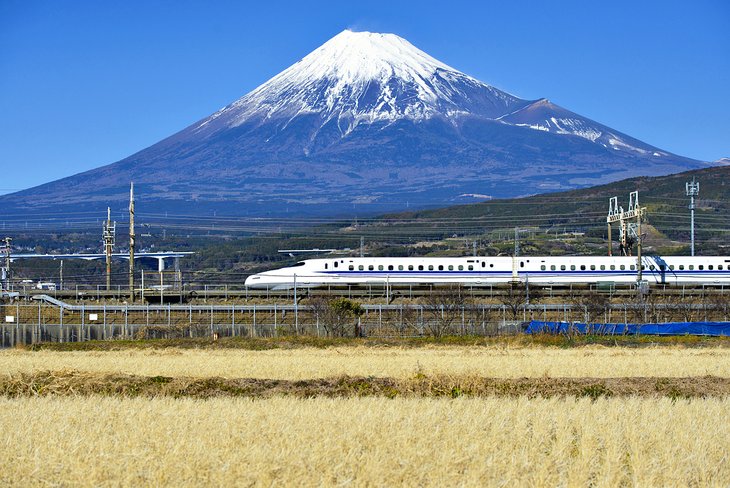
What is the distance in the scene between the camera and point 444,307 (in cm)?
5703

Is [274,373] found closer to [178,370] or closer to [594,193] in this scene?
[178,370]

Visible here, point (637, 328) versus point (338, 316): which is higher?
point (338, 316)

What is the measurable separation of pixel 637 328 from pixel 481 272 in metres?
23.8

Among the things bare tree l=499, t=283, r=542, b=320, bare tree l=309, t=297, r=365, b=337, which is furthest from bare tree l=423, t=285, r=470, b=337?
bare tree l=309, t=297, r=365, b=337

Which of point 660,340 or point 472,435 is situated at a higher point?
point 472,435

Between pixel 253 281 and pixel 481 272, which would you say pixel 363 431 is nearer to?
pixel 481 272

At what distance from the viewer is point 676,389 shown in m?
22.0

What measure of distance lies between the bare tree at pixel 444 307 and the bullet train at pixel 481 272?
5.25 m

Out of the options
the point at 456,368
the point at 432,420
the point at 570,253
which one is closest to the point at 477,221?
the point at 570,253

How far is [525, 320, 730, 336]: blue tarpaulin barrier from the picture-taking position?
46.3m

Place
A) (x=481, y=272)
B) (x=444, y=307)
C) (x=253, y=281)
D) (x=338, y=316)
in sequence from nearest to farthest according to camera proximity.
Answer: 1. (x=338, y=316)
2. (x=444, y=307)
3. (x=481, y=272)
4. (x=253, y=281)

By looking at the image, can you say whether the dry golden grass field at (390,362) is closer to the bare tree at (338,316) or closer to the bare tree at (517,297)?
the bare tree at (338,316)

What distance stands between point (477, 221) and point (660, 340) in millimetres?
122929

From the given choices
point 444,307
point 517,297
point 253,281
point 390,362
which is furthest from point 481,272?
point 390,362
